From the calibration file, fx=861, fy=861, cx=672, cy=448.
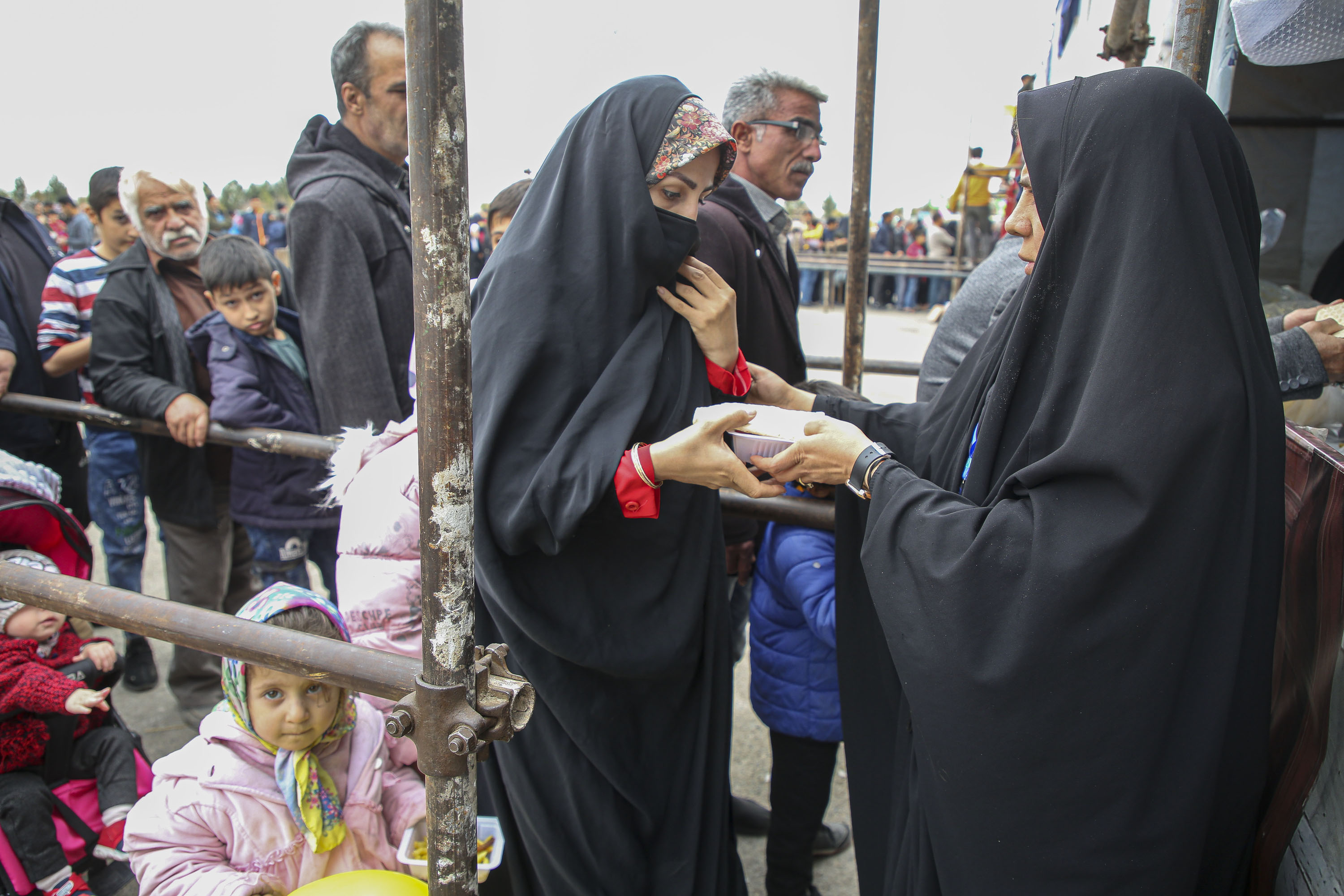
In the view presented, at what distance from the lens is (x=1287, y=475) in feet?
5.39

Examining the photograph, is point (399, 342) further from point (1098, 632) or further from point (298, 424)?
point (1098, 632)

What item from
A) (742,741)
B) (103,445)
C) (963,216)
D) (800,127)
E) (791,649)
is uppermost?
(963,216)

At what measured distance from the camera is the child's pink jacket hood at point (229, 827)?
174 centimetres

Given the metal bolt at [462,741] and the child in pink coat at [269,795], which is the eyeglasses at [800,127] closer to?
the child in pink coat at [269,795]

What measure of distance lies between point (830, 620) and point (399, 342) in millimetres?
1819

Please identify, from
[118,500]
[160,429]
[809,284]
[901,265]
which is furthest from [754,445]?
[809,284]

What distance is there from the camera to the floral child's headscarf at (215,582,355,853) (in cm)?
184

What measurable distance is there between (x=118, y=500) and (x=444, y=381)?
3.23 metres

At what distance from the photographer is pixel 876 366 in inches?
152

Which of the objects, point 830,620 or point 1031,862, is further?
point 830,620

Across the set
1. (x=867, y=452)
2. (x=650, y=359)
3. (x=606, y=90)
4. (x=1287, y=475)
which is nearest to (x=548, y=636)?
(x=650, y=359)

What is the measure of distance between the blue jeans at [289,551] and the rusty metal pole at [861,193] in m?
1.99

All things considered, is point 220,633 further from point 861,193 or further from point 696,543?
point 861,193

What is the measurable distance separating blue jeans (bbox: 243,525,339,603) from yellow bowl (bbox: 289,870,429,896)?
1.50m
